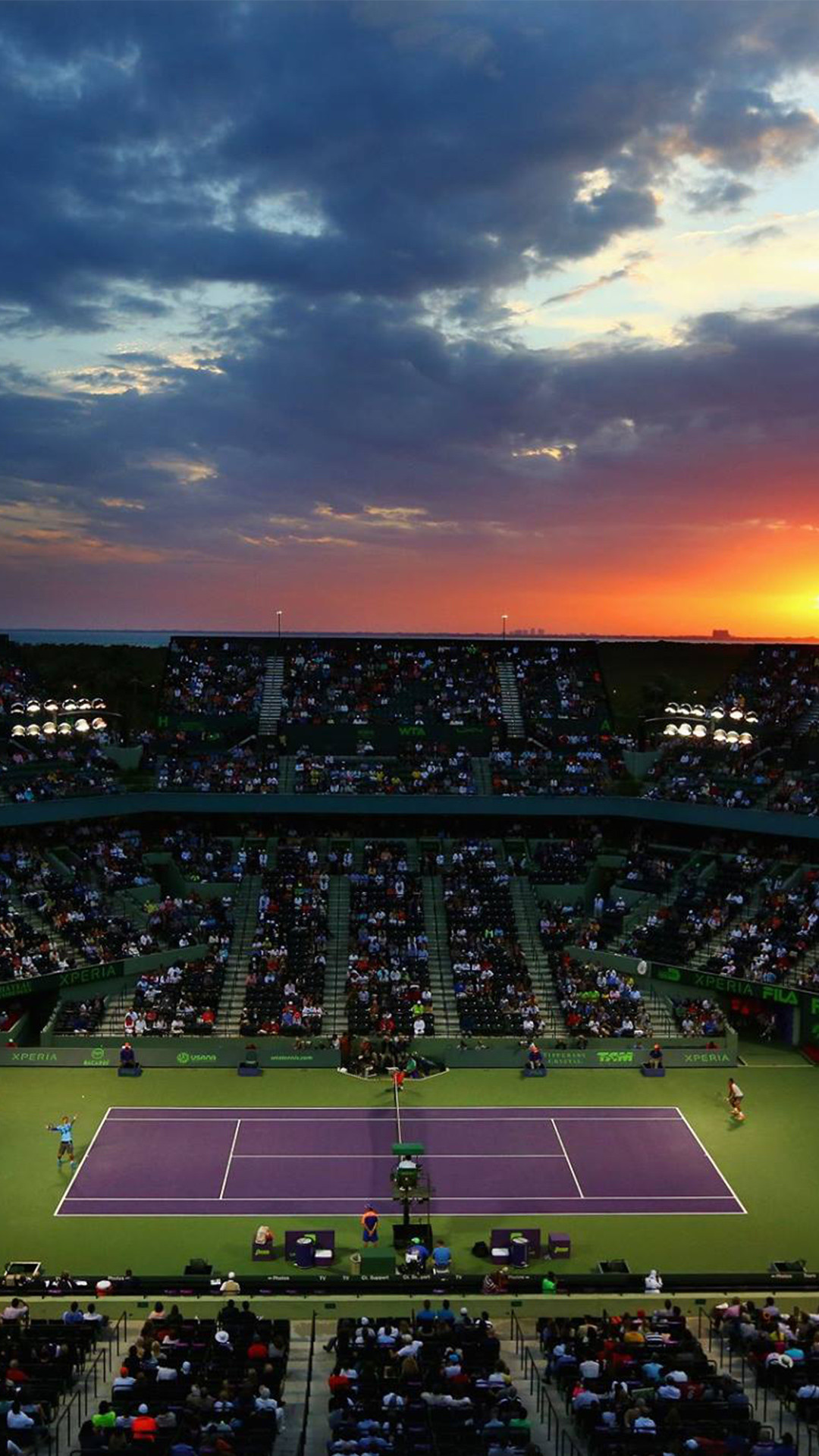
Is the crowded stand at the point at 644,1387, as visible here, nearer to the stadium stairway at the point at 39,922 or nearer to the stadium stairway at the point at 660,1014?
the stadium stairway at the point at 660,1014

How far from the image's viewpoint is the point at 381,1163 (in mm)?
34688

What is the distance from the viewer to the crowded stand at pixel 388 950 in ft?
148

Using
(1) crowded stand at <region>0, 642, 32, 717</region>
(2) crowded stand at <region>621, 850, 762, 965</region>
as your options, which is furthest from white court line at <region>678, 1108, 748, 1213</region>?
(1) crowded stand at <region>0, 642, 32, 717</region>

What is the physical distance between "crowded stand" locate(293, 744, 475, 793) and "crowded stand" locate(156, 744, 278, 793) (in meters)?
1.53

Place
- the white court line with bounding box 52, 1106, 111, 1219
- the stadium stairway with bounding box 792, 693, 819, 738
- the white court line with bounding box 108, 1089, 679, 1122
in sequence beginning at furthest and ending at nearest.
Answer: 1. the stadium stairway with bounding box 792, 693, 819, 738
2. the white court line with bounding box 108, 1089, 679, 1122
3. the white court line with bounding box 52, 1106, 111, 1219

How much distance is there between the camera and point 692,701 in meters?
73.2

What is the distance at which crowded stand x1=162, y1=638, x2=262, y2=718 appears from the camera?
6300 cm

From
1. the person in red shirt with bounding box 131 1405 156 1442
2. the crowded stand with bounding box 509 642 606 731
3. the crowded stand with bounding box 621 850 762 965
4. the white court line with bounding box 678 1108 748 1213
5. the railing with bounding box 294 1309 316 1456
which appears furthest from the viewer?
the crowded stand with bounding box 509 642 606 731

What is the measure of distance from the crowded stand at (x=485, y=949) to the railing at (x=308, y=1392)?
878 inches

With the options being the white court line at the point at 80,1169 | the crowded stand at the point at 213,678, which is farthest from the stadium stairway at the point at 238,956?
the crowded stand at the point at 213,678

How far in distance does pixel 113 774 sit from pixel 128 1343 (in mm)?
35300

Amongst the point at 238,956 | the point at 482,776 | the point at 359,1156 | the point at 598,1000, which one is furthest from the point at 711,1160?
the point at 482,776

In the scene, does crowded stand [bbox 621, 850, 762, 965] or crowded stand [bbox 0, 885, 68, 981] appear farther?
crowded stand [bbox 621, 850, 762, 965]

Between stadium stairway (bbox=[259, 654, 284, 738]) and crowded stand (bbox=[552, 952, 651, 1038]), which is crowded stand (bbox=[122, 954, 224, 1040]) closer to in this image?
crowded stand (bbox=[552, 952, 651, 1038])
